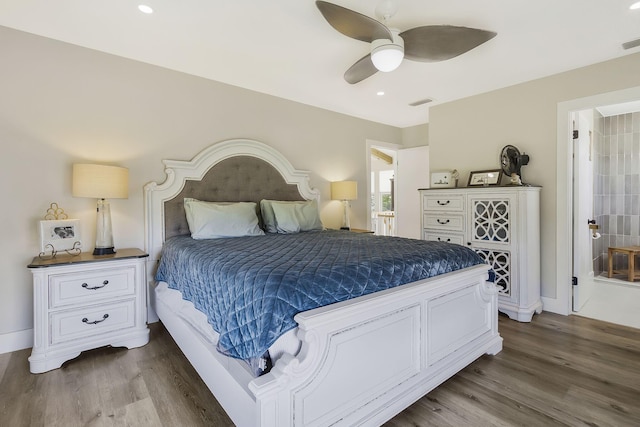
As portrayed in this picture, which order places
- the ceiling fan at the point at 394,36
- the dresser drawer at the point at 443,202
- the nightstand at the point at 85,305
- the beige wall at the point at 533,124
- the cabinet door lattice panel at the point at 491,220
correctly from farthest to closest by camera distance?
the dresser drawer at the point at 443,202
the cabinet door lattice panel at the point at 491,220
the beige wall at the point at 533,124
the nightstand at the point at 85,305
the ceiling fan at the point at 394,36

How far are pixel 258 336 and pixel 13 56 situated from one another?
2896 mm

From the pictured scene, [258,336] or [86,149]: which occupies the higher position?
[86,149]

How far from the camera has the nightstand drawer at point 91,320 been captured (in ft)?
7.11

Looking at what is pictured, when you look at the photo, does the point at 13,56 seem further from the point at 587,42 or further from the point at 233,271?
the point at 587,42

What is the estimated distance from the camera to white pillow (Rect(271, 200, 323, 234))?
3.18 metres

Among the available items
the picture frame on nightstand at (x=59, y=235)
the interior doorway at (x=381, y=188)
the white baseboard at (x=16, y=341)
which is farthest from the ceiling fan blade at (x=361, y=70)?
the interior doorway at (x=381, y=188)

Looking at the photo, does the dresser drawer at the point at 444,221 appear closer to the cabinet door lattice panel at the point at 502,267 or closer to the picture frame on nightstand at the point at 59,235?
the cabinet door lattice panel at the point at 502,267

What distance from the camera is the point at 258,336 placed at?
4.09 ft

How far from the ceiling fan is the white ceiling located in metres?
0.17

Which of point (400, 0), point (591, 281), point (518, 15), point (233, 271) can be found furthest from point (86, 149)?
point (591, 281)

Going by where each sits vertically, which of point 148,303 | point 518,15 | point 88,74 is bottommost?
point 148,303

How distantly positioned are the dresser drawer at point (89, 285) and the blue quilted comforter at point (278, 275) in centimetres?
36

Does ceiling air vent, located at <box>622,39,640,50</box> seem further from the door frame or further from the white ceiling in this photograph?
the door frame

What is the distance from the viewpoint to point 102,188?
2.36m
